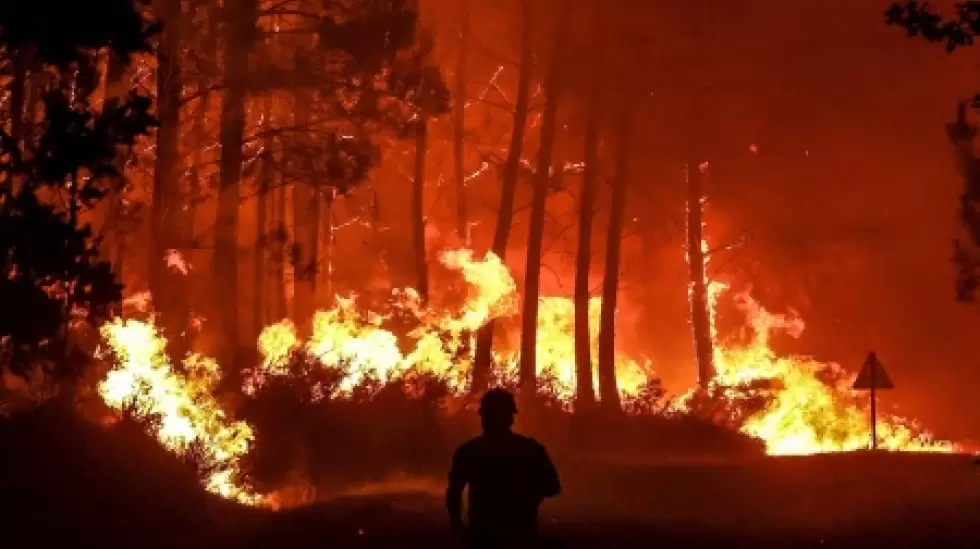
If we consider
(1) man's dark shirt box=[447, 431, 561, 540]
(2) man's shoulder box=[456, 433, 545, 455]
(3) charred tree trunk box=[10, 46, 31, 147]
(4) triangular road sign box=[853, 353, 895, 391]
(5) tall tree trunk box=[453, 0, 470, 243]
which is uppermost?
(5) tall tree trunk box=[453, 0, 470, 243]

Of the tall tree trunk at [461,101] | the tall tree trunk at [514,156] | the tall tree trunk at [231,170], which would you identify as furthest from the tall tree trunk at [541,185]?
the tall tree trunk at [231,170]

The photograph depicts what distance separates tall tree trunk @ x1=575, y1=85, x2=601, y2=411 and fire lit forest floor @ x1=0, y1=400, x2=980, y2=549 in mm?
7973

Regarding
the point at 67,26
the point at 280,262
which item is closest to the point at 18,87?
the point at 67,26

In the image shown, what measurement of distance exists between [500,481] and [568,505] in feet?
40.8

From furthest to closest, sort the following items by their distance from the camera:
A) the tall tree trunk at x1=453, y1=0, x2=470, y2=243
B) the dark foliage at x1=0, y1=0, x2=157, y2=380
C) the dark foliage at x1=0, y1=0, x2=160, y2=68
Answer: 1. the tall tree trunk at x1=453, y1=0, x2=470, y2=243
2. the dark foliage at x1=0, y1=0, x2=157, y2=380
3. the dark foliage at x1=0, y1=0, x2=160, y2=68

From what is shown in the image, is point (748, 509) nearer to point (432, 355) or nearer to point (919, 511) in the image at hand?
point (919, 511)

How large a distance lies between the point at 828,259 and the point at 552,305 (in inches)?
608

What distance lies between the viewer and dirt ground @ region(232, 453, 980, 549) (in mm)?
14508

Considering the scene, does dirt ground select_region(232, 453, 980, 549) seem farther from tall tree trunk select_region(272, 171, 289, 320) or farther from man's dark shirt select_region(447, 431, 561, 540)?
man's dark shirt select_region(447, 431, 561, 540)

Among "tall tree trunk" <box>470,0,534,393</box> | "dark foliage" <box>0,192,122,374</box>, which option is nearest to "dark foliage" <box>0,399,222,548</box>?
"dark foliage" <box>0,192,122,374</box>

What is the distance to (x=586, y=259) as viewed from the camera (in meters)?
33.1

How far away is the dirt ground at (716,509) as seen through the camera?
14508 mm

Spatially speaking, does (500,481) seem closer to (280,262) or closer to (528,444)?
(528,444)

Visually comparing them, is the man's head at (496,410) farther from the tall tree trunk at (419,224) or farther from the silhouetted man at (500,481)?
the tall tree trunk at (419,224)
